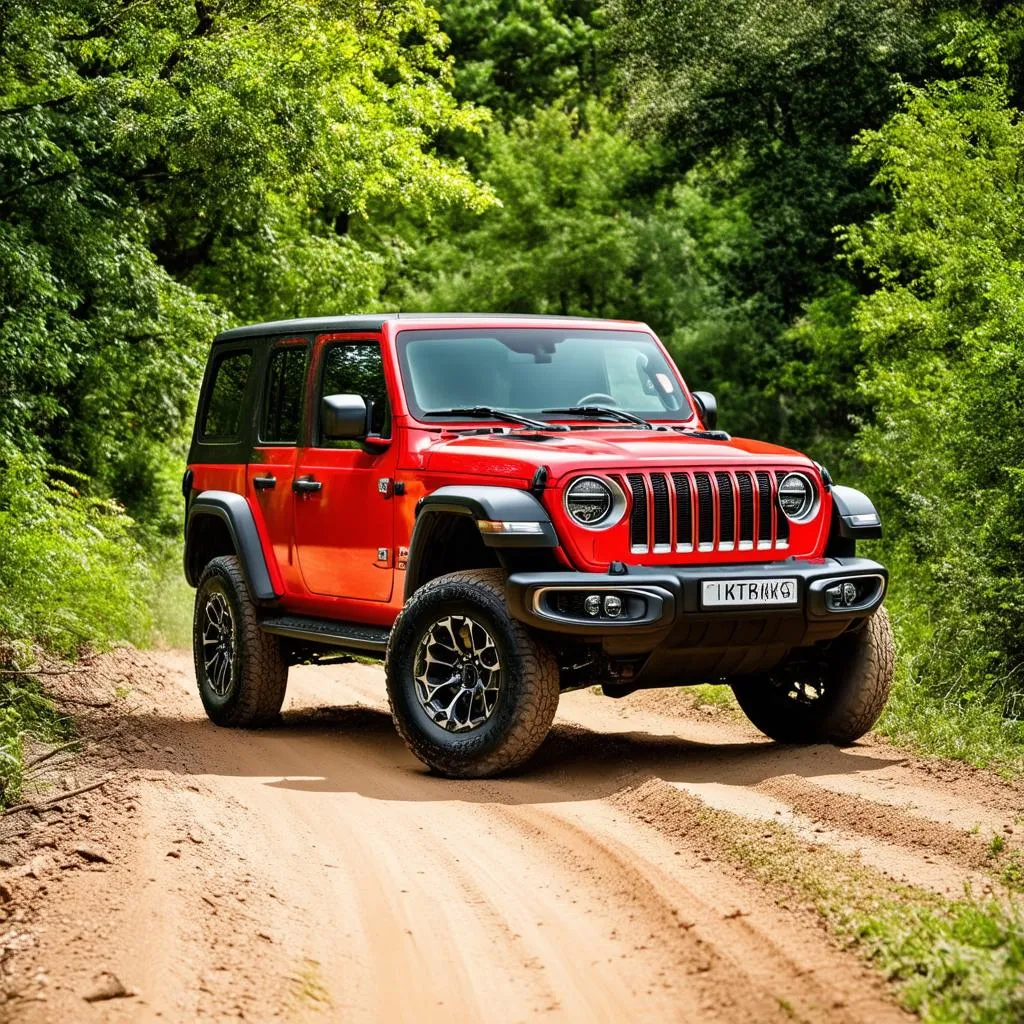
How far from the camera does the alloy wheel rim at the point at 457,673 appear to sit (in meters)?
7.24

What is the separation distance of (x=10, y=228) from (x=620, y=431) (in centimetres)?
799

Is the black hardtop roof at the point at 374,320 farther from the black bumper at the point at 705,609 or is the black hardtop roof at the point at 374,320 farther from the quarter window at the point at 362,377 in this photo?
the black bumper at the point at 705,609

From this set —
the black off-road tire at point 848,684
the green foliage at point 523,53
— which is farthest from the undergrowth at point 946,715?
the green foliage at point 523,53

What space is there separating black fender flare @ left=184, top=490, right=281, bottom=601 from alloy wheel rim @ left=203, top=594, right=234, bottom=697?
0.28 meters

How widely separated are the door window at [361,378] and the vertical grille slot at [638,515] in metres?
1.54

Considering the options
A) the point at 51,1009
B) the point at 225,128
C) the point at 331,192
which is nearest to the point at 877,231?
the point at 331,192

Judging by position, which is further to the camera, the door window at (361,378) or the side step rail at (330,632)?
the door window at (361,378)

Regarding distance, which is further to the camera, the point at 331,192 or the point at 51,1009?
the point at 331,192

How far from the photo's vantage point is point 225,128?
50.6 ft

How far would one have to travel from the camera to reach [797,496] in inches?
302

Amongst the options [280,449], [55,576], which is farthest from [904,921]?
[55,576]

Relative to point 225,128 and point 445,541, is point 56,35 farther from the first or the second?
point 445,541

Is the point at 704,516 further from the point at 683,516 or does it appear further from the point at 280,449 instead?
the point at 280,449

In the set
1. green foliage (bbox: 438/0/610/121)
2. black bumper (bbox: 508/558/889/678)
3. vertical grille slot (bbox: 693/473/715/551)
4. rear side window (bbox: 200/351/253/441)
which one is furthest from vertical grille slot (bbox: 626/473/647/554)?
green foliage (bbox: 438/0/610/121)
